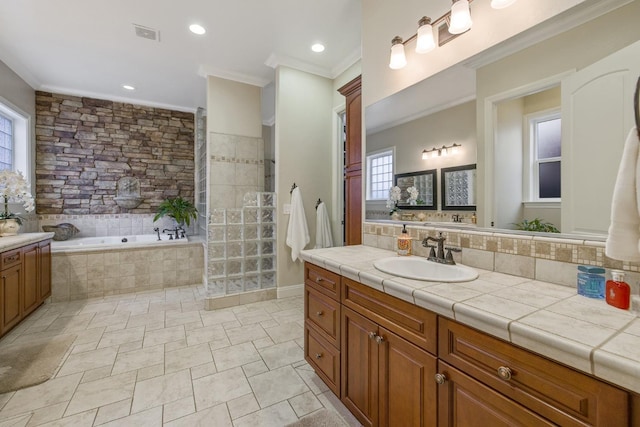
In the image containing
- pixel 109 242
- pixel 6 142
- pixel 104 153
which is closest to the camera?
pixel 6 142

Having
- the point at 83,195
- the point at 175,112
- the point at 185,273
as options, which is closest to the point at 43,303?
the point at 185,273

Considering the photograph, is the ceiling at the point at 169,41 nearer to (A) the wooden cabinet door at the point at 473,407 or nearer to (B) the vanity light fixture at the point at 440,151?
(B) the vanity light fixture at the point at 440,151

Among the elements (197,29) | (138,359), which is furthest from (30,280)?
(197,29)

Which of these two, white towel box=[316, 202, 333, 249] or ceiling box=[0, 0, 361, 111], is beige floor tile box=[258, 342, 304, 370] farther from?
ceiling box=[0, 0, 361, 111]

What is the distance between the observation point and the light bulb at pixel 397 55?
5.98 ft

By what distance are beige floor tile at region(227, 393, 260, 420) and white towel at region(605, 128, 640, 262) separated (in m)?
1.84

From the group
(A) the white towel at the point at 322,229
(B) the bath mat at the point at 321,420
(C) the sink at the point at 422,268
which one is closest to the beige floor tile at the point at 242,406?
(B) the bath mat at the point at 321,420

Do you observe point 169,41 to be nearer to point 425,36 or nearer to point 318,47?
point 318,47

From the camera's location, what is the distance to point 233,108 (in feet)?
12.0

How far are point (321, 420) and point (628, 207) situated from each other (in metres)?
1.65

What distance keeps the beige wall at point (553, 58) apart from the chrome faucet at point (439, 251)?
0.22 meters

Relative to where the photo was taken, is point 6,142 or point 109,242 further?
point 109,242

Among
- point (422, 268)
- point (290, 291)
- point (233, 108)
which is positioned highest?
point (233, 108)

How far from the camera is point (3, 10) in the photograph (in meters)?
2.43
